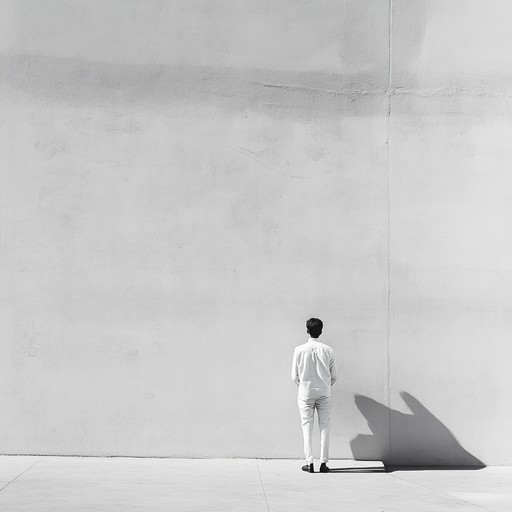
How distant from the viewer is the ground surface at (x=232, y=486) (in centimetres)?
733

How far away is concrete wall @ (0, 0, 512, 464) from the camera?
9.73m

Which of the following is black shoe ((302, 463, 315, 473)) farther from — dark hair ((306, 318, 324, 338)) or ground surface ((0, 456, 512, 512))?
dark hair ((306, 318, 324, 338))

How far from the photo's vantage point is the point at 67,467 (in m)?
9.05

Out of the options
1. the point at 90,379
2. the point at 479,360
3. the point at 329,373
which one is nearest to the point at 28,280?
the point at 90,379

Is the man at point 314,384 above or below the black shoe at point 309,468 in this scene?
above

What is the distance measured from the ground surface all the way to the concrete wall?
443 millimetres

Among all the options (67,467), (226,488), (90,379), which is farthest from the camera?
(90,379)

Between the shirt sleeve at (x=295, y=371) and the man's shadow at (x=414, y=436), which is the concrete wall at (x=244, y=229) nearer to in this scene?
the man's shadow at (x=414, y=436)

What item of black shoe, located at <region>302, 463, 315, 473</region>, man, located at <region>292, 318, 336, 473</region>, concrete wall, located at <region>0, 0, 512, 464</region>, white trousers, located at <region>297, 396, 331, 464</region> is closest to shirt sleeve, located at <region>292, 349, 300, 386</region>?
man, located at <region>292, 318, 336, 473</region>

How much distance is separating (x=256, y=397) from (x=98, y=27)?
16.1 feet

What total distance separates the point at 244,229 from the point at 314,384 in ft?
6.88

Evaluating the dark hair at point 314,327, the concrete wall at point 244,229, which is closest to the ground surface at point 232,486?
the concrete wall at point 244,229

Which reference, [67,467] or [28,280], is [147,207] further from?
[67,467]

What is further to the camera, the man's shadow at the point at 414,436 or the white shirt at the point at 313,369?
the man's shadow at the point at 414,436
